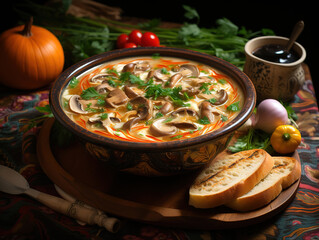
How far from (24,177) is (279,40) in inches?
115

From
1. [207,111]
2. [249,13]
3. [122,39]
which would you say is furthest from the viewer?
[249,13]

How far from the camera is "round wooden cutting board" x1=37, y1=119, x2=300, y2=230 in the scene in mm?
2471

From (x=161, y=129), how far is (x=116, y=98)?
1.72 feet

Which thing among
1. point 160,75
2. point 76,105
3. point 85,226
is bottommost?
point 85,226

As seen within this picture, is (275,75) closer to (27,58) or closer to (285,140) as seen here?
(285,140)

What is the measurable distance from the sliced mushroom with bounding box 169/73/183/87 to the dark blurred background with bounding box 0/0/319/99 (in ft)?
10.2

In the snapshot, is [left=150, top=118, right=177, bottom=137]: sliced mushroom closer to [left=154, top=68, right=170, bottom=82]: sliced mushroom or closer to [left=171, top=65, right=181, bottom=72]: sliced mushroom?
[left=154, top=68, right=170, bottom=82]: sliced mushroom

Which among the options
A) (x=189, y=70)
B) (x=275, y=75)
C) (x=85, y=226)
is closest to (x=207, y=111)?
(x=189, y=70)

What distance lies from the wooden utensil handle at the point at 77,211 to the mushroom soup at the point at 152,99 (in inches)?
21.1

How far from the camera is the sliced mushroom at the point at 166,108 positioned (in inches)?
110

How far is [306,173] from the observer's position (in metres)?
3.06

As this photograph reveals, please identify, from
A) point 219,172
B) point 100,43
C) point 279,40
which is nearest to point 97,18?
point 100,43

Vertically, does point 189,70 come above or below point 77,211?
above

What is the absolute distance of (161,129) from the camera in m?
2.61
